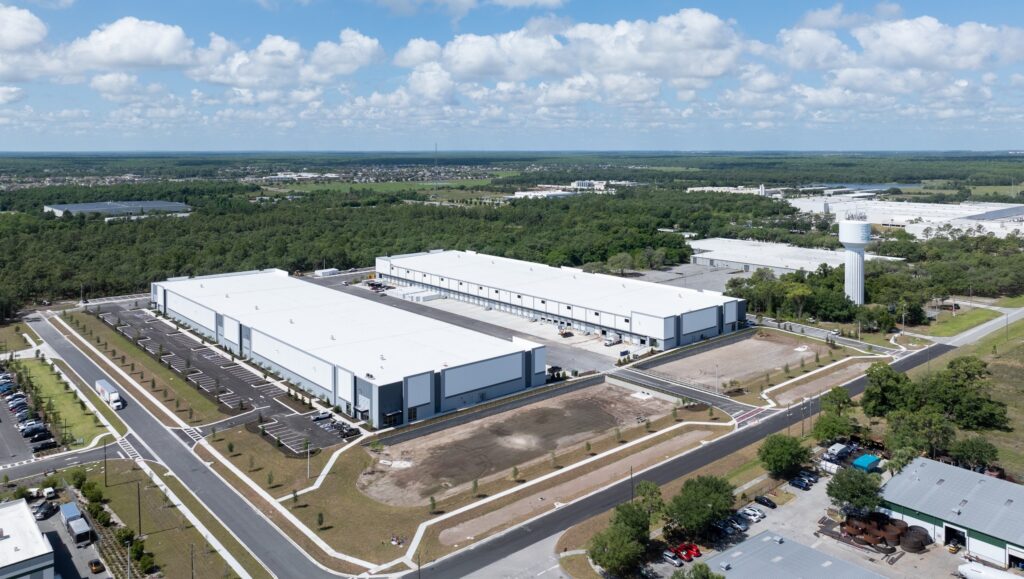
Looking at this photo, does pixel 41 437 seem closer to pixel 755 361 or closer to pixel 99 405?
pixel 99 405

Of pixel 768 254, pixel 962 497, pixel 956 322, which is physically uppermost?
pixel 768 254

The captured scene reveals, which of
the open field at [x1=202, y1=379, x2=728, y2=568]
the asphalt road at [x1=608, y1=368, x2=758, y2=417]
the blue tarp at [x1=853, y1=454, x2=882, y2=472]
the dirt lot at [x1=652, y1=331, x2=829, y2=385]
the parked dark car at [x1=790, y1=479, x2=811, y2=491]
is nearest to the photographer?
the open field at [x1=202, y1=379, x2=728, y2=568]

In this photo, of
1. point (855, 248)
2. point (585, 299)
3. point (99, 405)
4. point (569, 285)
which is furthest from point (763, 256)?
point (99, 405)

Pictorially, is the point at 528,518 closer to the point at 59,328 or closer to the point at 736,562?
the point at 736,562

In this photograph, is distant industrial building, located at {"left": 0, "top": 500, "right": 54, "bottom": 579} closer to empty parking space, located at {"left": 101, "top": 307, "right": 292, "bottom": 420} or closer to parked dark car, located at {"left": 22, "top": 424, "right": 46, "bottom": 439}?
parked dark car, located at {"left": 22, "top": 424, "right": 46, "bottom": 439}

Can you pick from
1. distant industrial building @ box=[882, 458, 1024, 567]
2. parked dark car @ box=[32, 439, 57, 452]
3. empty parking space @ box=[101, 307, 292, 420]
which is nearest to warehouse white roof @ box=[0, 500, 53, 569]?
parked dark car @ box=[32, 439, 57, 452]

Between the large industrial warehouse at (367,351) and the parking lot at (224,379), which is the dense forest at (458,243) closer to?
the parking lot at (224,379)
